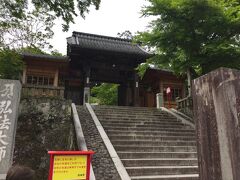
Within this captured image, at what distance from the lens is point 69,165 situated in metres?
4.41

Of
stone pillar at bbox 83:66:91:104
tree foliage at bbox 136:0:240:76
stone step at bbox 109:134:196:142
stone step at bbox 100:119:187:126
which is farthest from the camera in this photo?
stone pillar at bbox 83:66:91:104

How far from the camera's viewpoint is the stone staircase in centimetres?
671

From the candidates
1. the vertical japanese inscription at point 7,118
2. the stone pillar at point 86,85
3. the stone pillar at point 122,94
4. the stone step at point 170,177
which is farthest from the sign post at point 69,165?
the stone pillar at point 122,94

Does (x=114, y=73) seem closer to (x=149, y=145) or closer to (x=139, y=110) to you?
(x=139, y=110)

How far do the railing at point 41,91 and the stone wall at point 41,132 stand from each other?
463 millimetres

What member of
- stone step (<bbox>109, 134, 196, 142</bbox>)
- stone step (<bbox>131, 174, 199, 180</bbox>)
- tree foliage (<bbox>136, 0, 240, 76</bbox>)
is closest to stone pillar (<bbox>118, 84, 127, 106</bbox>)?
tree foliage (<bbox>136, 0, 240, 76</bbox>)

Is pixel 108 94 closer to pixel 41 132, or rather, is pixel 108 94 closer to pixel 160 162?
pixel 41 132

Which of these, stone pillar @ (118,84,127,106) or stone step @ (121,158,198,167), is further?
stone pillar @ (118,84,127,106)

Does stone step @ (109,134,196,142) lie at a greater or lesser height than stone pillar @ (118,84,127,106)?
lesser

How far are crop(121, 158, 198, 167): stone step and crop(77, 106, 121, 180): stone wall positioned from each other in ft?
2.26

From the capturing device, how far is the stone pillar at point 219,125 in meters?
2.16

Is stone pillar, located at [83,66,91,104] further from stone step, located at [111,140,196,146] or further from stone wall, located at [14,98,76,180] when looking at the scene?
stone step, located at [111,140,196,146]

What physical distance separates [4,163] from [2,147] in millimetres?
391

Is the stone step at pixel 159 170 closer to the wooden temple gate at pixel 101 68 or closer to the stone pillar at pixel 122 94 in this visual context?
the wooden temple gate at pixel 101 68
